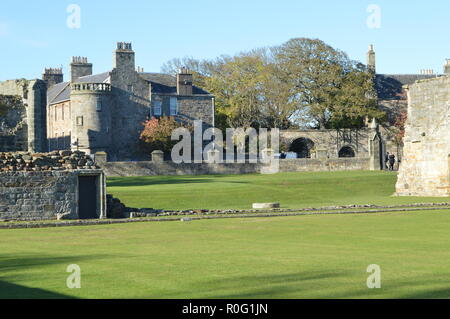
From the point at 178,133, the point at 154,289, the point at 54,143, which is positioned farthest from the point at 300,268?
the point at 54,143

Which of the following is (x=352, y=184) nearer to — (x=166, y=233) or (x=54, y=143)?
(x=166, y=233)

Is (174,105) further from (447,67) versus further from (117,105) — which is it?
(447,67)

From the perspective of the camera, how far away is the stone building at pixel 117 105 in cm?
7481

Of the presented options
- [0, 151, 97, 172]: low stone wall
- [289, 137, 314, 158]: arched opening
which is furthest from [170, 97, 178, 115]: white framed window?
[0, 151, 97, 172]: low stone wall

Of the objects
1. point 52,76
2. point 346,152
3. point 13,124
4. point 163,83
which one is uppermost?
point 52,76

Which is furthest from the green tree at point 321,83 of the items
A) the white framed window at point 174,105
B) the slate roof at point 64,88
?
the slate roof at point 64,88

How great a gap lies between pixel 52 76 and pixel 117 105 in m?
13.0

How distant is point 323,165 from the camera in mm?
62562

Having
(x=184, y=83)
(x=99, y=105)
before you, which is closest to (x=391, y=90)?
(x=184, y=83)

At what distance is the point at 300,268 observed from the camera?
12.6 meters

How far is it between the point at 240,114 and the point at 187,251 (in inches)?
2950

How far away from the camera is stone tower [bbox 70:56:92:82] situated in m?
81.2

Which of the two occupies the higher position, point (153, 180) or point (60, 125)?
point (60, 125)

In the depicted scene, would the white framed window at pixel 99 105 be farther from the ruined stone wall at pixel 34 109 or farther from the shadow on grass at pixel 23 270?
the shadow on grass at pixel 23 270
